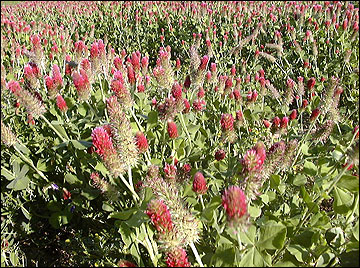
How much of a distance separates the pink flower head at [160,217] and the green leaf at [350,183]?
2.58ft

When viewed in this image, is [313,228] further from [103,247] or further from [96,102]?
[96,102]

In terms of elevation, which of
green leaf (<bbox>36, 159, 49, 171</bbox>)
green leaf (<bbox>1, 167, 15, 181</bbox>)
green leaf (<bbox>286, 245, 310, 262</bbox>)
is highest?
green leaf (<bbox>286, 245, 310, 262</bbox>)

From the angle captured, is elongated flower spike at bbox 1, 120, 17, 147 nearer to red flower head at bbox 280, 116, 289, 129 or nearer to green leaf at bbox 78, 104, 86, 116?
green leaf at bbox 78, 104, 86, 116

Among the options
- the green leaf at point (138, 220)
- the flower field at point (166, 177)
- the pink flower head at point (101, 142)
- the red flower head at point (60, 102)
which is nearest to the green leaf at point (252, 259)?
the flower field at point (166, 177)

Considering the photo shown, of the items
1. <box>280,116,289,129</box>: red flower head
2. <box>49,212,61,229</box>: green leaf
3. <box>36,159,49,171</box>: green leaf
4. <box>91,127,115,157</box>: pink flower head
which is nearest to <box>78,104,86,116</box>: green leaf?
<box>36,159,49,171</box>: green leaf

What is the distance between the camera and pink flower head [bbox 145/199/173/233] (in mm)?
1220

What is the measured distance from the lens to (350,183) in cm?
150

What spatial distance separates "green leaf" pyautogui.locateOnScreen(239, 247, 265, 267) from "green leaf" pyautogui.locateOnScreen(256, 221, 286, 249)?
0.06 metres

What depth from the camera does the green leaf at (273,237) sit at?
137 cm

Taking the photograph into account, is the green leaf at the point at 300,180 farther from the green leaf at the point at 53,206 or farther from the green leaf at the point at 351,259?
the green leaf at the point at 53,206

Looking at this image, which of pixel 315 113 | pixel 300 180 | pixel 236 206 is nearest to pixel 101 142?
pixel 236 206

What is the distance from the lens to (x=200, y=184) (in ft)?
4.97

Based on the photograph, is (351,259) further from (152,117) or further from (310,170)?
(152,117)

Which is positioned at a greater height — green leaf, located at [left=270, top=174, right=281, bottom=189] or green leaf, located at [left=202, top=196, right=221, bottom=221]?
green leaf, located at [left=202, top=196, right=221, bottom=221]
